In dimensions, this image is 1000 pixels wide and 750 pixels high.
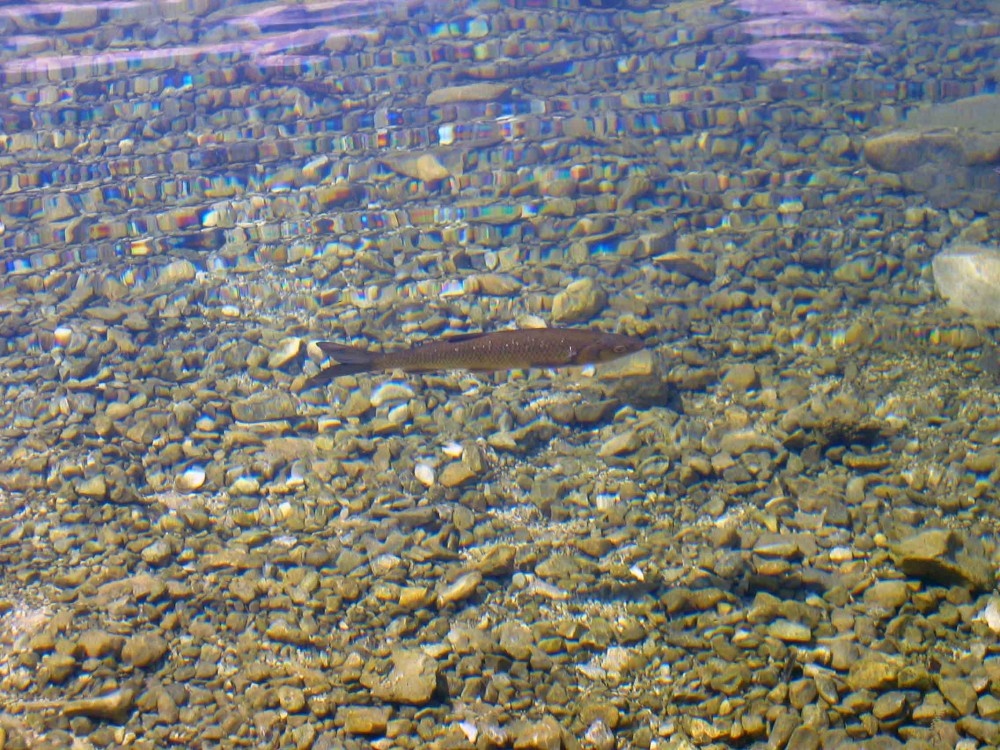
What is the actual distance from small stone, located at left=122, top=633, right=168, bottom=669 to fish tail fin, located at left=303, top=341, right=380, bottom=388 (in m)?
1.74

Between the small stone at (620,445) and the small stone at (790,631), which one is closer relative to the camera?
the small stone at (790,631)

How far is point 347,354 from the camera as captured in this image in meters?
4.75

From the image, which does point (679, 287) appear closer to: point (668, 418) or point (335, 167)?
point (668, 418)

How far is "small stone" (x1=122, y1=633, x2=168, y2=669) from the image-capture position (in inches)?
141

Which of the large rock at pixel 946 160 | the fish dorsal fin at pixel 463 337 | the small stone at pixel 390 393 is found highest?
the large rock at pixel 946 160

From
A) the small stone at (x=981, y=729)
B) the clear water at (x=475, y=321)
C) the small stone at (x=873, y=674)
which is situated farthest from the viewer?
the clear water at (x=475, y=321)

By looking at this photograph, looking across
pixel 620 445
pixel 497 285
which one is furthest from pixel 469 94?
pixel 620 445

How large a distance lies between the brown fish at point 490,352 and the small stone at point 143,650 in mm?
1747

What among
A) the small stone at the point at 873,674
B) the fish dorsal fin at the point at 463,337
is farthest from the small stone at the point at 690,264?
the small stone at the point at 873,674

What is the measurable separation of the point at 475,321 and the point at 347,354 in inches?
69.6

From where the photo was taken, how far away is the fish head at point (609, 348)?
4668 millimetres

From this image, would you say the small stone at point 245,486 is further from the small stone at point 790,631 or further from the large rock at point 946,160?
the large rock at point 946,160

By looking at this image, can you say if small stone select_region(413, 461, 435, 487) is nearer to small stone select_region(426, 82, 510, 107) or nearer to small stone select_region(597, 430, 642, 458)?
small stone select_region(597, 430, 642, 458)

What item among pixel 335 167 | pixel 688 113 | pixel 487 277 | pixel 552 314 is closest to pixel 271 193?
pixel 335 167
